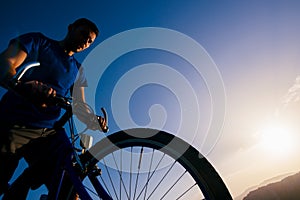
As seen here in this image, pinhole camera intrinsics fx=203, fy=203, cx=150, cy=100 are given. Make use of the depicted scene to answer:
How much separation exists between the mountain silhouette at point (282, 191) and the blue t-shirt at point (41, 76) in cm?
7613

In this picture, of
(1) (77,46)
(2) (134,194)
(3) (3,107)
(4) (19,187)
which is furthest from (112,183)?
(1) (77,46)

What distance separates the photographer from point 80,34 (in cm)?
211

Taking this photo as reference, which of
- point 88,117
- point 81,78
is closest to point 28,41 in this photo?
point 81,78

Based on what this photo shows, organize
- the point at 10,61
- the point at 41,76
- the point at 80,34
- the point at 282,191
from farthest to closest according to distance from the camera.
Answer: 1. the point at 282,191
2. the point at 80,34
3. the point at 41,76
4. the point at 10,61

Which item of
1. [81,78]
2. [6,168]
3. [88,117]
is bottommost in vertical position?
[6,168]

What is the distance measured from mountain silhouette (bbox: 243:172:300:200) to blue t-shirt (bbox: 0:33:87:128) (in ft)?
250

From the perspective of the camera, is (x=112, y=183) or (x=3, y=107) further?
(x=112, y=183)

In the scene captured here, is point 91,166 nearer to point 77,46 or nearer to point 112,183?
point 112,183

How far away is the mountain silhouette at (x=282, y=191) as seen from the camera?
61881mm

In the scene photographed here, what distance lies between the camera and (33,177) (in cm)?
180

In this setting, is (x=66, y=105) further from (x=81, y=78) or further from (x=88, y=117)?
(x=81, y=78)

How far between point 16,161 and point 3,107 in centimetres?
51

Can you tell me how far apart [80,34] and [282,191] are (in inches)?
3230

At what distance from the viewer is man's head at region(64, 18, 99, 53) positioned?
2109 millimetres
